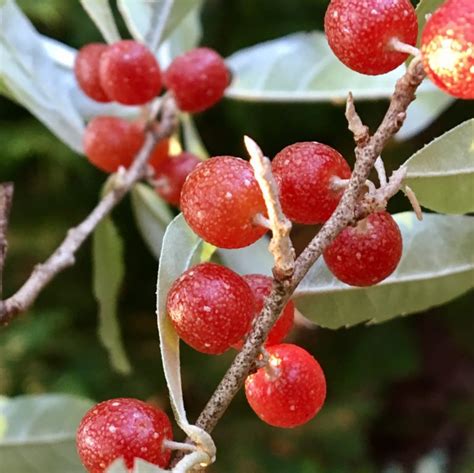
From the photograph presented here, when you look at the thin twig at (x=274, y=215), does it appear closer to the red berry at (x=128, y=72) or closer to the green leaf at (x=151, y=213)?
the red berry at (x=128, y=72)

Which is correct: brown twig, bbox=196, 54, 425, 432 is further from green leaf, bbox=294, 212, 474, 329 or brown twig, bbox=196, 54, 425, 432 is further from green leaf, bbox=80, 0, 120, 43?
green leaf, bbox=80, 0, 120, 43

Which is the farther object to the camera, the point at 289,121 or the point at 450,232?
the point at 289,121

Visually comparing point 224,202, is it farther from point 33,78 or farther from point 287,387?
point 33,78

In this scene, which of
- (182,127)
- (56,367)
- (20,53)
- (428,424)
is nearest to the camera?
(20,53)

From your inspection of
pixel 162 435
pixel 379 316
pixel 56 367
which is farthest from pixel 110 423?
pixel 56 367

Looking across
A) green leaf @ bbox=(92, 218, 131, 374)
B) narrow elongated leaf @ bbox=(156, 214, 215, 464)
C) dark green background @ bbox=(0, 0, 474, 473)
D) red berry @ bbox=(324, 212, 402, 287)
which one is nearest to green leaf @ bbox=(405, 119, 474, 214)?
red berry @ bbox=(324, 212, 402, 287)

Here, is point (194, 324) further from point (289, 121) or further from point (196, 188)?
point (289, 121)
